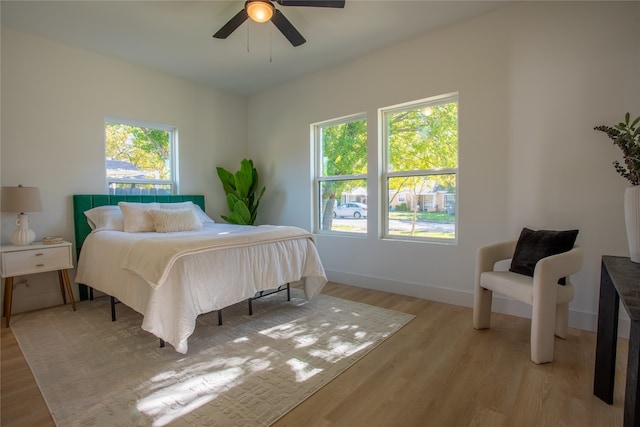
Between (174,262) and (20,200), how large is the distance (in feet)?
6.31

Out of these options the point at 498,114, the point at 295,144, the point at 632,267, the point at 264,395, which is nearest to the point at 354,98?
the point at 295,144

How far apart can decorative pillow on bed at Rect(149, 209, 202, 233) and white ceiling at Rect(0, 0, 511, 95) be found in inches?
73.1

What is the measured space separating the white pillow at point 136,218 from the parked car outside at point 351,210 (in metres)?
2.27

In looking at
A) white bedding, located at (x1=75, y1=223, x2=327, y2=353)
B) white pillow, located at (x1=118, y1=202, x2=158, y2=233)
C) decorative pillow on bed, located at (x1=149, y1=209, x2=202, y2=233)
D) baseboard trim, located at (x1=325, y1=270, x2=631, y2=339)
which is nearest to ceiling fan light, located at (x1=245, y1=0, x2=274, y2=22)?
white bedding, located at (x1=75, y1=223, x2=327, y2=353)

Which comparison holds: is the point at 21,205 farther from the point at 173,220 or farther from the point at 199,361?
the point at 199,361

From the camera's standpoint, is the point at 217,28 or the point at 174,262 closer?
the point at 174,262

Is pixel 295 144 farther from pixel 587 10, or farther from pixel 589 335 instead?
pixel 589 335

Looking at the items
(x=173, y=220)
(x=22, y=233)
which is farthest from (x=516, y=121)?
(x=22, y=233)

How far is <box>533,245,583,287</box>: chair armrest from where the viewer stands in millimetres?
2018

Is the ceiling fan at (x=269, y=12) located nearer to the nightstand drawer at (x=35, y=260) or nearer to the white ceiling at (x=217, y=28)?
the white ceiling at (x=217, y=28)

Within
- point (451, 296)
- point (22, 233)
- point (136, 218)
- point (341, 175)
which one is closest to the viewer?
point (22, 233)

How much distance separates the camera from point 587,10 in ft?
8.11

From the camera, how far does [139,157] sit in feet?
13.3

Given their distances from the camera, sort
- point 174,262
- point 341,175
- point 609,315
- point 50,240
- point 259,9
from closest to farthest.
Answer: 1. point 609,315
2. point 174,262
3. point 259,9
4. point 50,240
5. point 341,175
